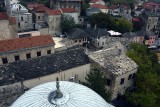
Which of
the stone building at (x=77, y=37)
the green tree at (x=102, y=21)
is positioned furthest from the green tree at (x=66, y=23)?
the green tree at (x=102, y=21)

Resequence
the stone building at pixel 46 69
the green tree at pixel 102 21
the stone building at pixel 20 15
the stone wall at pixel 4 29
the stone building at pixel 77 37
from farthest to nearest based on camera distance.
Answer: the green tree at pixel 102 21, the stone building at pixel 20 15, the stone building at pixel 77 37, the stone wall at pixel 4 29, the stone building at pixel 46 69

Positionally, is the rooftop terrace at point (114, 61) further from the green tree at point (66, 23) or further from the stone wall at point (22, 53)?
the green tree at point (66, 23)

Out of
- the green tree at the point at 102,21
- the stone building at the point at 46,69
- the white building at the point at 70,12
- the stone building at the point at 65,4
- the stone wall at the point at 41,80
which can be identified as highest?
the stone building at the point at 65,4

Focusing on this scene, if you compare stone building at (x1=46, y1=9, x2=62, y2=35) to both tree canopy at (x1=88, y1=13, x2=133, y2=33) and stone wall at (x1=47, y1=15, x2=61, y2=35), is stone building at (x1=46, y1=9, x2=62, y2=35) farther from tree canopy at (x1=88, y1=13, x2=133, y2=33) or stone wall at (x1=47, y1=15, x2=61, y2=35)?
tree canopy at (x1=88, y1=13, x2=133, y2=33)

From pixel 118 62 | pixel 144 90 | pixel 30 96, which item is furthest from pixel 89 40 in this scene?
pixel 30 96

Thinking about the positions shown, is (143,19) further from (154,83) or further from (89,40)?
(154,83)

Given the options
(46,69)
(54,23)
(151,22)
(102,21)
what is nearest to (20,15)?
(54,23)
